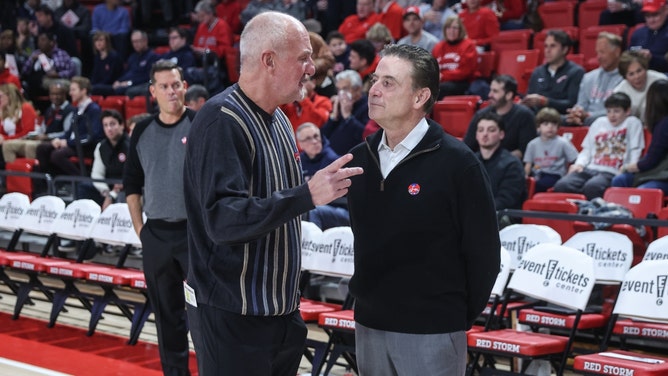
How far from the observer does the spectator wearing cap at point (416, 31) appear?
10.6 meters

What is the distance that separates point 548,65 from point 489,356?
15.8 feet

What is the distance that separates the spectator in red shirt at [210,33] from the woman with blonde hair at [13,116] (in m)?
2.29

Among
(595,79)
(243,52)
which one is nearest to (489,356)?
(243,52)

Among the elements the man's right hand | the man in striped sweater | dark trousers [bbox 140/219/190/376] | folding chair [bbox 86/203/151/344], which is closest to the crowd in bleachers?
folding chair [bbox 86/203/151/344]

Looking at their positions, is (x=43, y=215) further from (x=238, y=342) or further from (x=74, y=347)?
(x=238, y=342)

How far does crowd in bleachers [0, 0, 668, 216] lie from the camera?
8.48m

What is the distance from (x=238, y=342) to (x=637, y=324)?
327cm

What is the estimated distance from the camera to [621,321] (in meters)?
5.57

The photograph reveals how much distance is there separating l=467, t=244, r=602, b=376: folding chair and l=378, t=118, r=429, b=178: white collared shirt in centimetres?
210

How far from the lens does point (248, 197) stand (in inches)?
108

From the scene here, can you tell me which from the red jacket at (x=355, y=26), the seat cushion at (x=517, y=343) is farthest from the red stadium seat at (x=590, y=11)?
the seat cushion at (x=517, y=343)

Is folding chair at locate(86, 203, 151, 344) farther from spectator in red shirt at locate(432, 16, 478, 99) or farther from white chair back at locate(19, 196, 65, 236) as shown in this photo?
spectator in red shirt at locate(432, 16, 478, 99)

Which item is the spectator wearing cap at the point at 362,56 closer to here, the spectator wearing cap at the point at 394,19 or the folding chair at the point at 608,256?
the spectator wearing cap at the point at 394,19

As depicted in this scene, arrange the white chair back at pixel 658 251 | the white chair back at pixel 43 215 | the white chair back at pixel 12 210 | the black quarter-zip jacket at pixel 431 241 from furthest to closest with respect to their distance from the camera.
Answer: the white chair back at pixel 12 210
the white chair back at pixel 43 215
the white chair back at pixel 658 251
the black quarter-zip jacket at pixel 431 241
